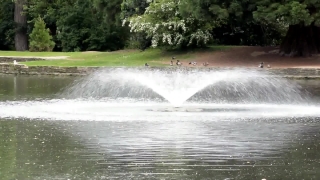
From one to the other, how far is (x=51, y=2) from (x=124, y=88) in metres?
31.1

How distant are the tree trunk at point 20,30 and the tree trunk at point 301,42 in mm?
26389

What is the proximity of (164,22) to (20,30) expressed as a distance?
68.1ft

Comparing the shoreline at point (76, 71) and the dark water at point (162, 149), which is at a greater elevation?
the dark water at point (162, 149)

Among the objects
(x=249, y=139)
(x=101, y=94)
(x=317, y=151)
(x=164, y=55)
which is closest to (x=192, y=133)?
(x=249, y=139)

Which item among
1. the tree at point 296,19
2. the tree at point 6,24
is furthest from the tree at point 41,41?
the tree at point 296,19

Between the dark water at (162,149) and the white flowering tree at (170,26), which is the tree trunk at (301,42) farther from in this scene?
the dark water at (162,149)

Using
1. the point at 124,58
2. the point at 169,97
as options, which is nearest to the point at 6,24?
the point at 124,58

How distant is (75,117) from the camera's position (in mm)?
20672

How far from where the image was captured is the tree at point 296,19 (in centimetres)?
3747

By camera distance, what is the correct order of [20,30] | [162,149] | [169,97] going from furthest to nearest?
[20,30] → [169,97] → [162,149]

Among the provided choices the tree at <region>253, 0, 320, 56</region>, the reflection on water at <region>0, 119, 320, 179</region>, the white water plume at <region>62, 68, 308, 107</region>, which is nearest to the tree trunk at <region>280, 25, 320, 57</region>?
the tree at <region>253, 0, 320, 56</region>

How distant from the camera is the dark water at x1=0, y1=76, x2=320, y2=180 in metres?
13.0

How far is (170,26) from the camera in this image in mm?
44031

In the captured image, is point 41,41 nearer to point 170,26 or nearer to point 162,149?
point 170,26
